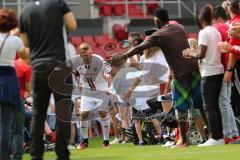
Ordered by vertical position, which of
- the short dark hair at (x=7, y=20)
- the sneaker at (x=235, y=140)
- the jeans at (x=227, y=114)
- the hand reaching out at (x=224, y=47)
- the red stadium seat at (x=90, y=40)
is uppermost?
the short dark hair at (x=7, y=20)

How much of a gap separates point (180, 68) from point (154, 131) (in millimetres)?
3780

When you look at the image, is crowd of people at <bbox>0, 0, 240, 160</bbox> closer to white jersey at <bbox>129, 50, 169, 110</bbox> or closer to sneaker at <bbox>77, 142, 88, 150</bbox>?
white jersey at <bbox>129, 50, 169, 110</bbox>

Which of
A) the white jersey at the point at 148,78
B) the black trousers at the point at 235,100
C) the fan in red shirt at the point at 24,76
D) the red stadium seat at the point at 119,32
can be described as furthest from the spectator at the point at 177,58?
the red stadium seat at the point at 119,32

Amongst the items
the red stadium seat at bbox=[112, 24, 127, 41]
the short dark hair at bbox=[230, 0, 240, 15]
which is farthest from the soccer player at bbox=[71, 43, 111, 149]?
the red stadium seat at bbox=[112, 24, 127, 41]

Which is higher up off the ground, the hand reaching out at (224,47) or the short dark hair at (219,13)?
the short dark hair at (219,13)

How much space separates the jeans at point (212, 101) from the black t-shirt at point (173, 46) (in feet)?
1.13

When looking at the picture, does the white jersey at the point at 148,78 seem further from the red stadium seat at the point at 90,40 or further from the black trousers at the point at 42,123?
the red stadium seat at the point at 90,40

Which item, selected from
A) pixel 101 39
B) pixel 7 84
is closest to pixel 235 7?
pixel 7 84

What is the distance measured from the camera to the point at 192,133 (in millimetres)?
12633

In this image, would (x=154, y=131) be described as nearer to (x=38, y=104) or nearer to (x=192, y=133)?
(x=192, y=133)

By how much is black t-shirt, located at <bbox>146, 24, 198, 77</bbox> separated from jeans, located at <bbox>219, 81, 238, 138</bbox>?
603 millimetres

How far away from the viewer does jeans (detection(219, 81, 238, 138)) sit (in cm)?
1116

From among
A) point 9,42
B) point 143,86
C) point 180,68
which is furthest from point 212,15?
point 9,42

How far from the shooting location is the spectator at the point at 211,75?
11.0m
